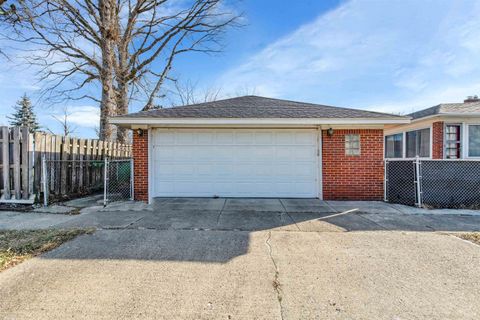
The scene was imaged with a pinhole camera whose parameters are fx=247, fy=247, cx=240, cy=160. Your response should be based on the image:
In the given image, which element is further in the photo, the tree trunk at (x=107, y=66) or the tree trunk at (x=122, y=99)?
the tree trunk at (x=122, y=99)

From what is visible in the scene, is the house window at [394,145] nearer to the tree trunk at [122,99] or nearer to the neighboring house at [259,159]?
the neighboring house at [259,159]

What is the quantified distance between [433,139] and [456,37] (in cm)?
373

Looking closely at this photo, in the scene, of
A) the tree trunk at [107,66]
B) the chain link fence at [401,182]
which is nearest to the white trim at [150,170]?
the chain link fence at [401,182]

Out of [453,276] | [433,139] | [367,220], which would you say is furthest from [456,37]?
[453,276]

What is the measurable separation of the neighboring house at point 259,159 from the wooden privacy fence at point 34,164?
2.38m

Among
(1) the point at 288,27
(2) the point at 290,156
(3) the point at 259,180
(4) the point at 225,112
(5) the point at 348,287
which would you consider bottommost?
(5) the point at 348,287

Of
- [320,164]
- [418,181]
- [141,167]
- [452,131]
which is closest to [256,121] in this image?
[320,164]

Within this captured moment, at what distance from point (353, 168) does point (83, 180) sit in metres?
9.12

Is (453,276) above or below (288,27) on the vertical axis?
below

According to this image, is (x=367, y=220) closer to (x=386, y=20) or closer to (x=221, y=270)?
(x=221, y=270)

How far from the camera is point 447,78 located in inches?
509

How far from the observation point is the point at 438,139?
360 inches

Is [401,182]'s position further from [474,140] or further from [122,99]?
[122,99]

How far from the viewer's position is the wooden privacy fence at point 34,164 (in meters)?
6.71
